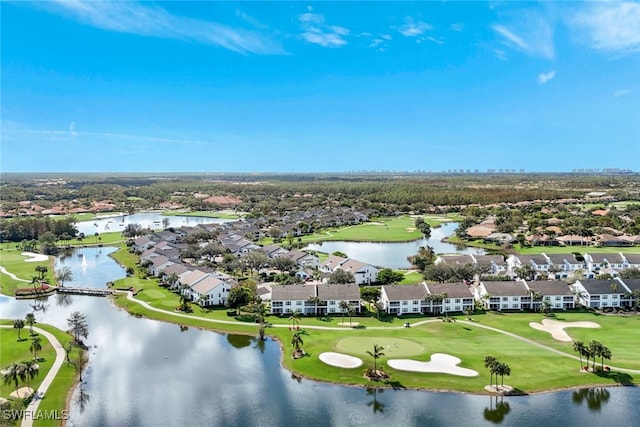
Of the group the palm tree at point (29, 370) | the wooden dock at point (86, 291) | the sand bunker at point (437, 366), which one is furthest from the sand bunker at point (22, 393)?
the wooden dock at point (86, 291)

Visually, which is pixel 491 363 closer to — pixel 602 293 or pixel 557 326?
pixel 557 326

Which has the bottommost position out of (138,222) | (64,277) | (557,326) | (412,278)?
(557,326)

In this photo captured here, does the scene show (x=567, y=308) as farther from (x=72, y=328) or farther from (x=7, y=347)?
(x=7, y=347)

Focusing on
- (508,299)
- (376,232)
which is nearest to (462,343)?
(508,299)

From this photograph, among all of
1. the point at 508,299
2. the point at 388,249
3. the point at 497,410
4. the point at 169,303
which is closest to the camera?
the point at 497,410

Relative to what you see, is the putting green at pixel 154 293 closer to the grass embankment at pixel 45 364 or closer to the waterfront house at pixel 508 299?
the grass embankment at pixel 45 364

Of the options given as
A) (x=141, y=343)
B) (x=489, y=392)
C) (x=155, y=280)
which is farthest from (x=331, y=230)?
(x=489, y=392)
